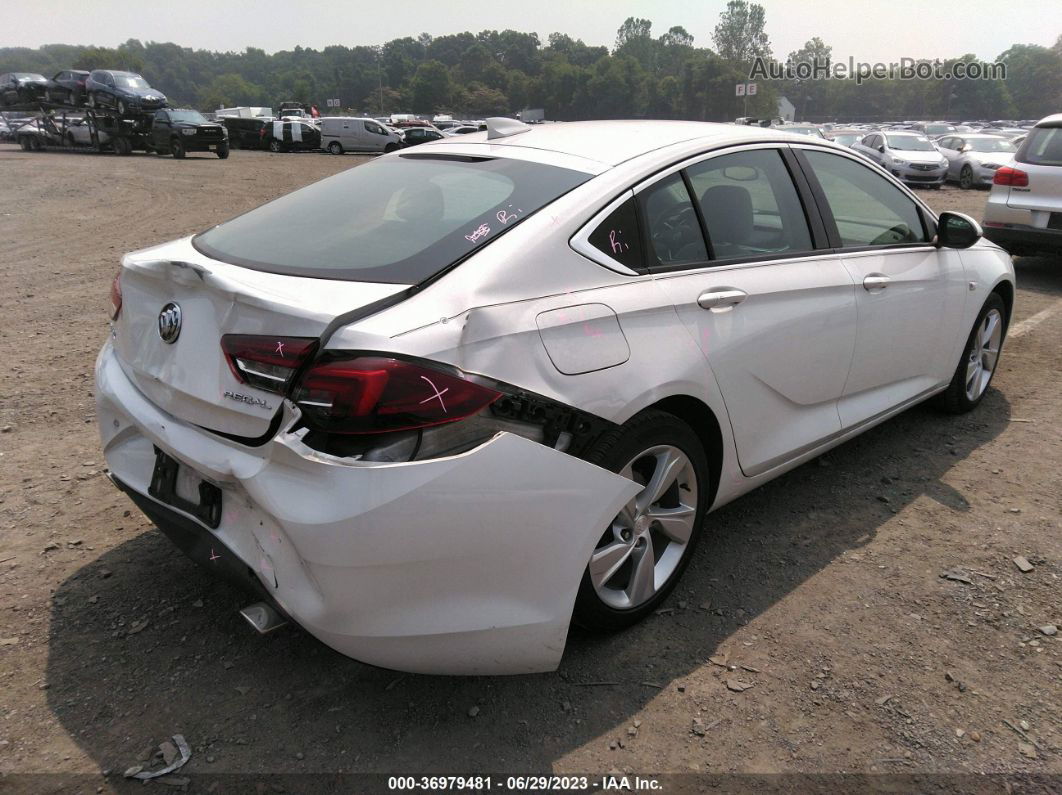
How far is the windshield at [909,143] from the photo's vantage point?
2111 centimetres

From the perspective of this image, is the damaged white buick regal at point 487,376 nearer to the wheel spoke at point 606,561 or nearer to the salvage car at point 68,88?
the wheel spoke at point 606,561

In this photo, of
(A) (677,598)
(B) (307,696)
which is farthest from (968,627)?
(B) (307,696)

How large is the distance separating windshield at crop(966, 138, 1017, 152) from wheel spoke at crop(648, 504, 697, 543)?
2304 cm

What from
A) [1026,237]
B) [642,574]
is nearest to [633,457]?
[642,574]

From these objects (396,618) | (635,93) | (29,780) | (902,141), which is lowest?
(29,780)

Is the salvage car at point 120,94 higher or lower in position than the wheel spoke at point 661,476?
higher

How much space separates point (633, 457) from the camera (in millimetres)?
2439

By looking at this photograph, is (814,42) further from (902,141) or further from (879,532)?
(879,532)

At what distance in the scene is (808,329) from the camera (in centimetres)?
315

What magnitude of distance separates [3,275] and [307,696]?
298 inches

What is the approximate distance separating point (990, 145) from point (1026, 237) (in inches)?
660

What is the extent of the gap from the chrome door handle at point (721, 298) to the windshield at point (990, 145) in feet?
74.4

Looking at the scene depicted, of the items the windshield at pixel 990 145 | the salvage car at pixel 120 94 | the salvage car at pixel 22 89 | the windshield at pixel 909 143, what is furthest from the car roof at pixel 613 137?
the salvage car at pixel 22 89

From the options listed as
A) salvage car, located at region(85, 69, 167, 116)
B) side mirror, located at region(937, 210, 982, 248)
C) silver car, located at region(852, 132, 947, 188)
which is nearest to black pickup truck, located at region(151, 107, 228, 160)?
salvage car, located at region(85, 69, 167, 116)
